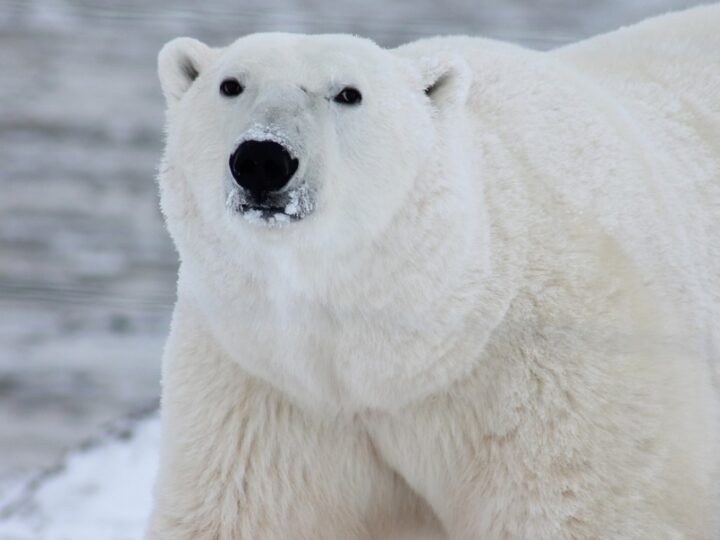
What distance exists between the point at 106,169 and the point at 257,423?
61cm

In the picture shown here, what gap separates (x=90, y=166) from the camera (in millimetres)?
2270

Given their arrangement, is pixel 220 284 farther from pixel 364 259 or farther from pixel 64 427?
pixel 64 427

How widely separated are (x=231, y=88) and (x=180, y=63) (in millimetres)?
210

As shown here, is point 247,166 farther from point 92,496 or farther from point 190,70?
point 92,496

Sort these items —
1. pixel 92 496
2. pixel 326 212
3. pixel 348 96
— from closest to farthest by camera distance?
pixel 326 212 → pixel 348 96 → pixel 92 496

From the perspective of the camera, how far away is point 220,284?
209 cm

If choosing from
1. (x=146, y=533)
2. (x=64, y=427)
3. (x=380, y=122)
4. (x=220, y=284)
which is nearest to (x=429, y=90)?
(x=380, y=122)

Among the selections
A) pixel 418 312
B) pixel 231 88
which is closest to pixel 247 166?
pixel 231 88

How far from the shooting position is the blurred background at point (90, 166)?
1.61 metres

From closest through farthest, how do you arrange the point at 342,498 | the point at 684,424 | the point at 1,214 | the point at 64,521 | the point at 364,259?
the point at 364,259
the point at 684,424
the point at 342,498
the point at 1,214
the point at 64,521

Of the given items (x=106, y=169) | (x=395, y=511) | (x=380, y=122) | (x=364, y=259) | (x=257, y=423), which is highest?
(x=106, y=169)

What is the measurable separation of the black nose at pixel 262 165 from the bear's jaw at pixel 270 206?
2 cm

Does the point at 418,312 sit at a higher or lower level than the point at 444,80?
lower

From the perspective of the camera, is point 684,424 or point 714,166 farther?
point 714,166
